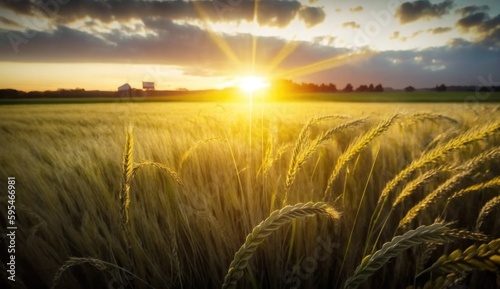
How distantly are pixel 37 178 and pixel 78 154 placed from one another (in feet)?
1.45

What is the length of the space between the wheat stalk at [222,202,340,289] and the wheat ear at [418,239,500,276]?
23 centimetres

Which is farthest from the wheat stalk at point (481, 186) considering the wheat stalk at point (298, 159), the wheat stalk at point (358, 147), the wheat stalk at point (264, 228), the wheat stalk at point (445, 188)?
the wheat stalk at point (264, 228)

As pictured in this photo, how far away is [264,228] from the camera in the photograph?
514 mm

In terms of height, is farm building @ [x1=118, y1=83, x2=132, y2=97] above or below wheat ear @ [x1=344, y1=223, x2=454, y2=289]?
above

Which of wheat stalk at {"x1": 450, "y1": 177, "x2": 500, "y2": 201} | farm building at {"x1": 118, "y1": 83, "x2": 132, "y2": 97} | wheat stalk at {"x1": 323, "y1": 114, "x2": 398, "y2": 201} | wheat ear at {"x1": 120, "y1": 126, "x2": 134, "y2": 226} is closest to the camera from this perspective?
wheat ear at {"x1": 120, "y1": 126, "x2": 134, "y2": 226}

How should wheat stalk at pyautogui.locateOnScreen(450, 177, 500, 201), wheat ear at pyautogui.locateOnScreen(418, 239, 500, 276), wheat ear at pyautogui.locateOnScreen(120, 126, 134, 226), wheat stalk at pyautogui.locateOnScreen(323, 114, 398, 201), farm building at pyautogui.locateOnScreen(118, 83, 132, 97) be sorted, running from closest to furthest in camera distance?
wheat ear at pyautogui.locateOnScreen(418, 239, 500, 276) → wheat ear at pyautogui.locateOnScreen(120, 126, 134, 226) → wheat stalk at pyautogui.locateOnScreen(450, 177, 500, 201) → wheat stalk at pyautogui.locateOnScreen(323, 114, 398, 201) → farm building at pyautogui.locateOnScreen(118, 83, 132, 97)

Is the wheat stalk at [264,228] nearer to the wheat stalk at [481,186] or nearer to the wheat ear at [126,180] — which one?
the wheat ear at [126,180]

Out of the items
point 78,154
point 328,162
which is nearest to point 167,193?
point 78,154

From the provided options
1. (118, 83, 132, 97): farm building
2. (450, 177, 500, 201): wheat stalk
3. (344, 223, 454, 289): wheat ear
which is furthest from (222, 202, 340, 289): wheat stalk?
(118, 83, 132, 97): farm building

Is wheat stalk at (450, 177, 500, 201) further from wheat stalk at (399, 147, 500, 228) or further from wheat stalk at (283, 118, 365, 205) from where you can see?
wheat stalk at (283, 118, 365, 205)

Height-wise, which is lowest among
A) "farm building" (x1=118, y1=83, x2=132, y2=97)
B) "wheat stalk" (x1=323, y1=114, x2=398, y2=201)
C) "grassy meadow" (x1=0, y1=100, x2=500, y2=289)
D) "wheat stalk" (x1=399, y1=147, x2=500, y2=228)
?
"grassy meadow" (x1=0, y1=100, x2=500, y2=289)

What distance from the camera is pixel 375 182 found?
186 centimetres

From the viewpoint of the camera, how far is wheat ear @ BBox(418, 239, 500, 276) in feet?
1.60

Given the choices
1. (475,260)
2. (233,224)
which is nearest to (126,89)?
(233,224)
